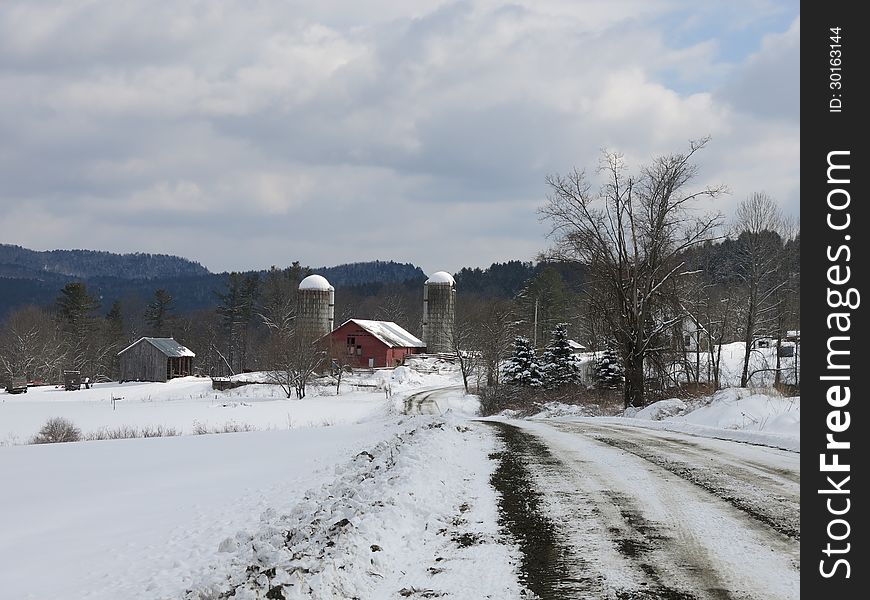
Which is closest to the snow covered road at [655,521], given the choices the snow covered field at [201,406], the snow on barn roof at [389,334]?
the snow covered field at [201,406]

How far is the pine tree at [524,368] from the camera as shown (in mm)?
49562

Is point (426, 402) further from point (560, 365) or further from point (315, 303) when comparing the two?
point (315, 303)

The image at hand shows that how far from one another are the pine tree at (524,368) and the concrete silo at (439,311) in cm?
3434

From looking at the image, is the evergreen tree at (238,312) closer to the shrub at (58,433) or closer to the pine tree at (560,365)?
the pine tree at (560,365)

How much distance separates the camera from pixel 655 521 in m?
7.08

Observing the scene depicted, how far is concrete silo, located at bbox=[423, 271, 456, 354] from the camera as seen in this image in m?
85.8

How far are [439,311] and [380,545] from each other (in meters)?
80.2

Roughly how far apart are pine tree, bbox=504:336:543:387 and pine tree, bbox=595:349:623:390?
5324mm

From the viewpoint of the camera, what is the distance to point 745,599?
484 cm

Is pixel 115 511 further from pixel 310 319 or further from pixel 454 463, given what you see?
pixel 310 319

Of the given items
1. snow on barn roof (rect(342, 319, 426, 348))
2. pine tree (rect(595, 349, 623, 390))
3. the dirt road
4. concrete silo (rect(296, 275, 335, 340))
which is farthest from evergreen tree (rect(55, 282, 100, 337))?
pine tree (rect(595, 349, 623, 390))

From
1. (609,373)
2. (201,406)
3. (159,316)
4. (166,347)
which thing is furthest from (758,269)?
(159,316)

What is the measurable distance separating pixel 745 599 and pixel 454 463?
6.54 metres

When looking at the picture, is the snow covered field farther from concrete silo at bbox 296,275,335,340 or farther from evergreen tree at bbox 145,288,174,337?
evergreen tree at bbox 145,288,174,337
